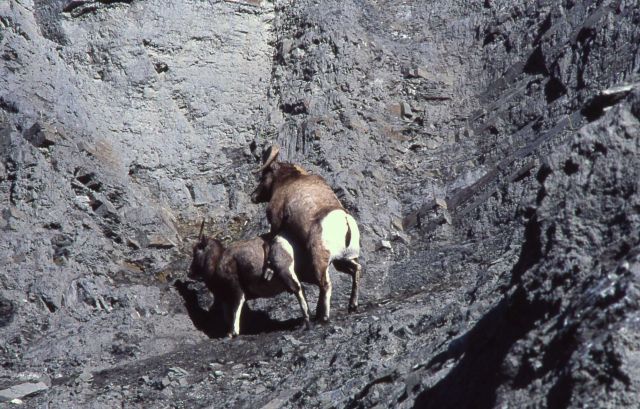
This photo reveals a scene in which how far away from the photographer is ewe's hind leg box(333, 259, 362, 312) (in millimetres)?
13297

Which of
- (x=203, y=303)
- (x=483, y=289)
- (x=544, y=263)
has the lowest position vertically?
(x=203, y=303)

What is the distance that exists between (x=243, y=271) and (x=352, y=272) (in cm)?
131

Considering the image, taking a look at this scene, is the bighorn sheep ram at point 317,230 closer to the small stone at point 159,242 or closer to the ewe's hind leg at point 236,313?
the ewe's hind leg at point 236,313

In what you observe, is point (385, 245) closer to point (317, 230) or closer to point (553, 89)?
point (317, 230)

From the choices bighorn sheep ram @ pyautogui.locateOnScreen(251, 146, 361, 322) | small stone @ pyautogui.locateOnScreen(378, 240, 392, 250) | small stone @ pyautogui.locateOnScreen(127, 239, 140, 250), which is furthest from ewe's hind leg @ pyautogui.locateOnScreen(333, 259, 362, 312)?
small stone @ pyautogui.locateOnScreen(127, 239, 140, 250)

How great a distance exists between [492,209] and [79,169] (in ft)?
17.1

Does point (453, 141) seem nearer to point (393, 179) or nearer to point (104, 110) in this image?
point (393, 179)

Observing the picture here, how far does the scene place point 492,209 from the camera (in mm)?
14586

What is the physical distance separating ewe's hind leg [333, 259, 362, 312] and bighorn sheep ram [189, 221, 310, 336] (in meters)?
0.50

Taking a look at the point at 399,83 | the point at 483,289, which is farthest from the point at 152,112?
the point at 483,289

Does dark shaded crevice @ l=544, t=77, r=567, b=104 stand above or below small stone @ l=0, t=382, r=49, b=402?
above

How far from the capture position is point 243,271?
14008 millimetres

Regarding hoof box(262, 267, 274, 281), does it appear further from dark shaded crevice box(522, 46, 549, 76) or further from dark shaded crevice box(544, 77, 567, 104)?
dark shaded crevice box(522, 46, 549, 76)

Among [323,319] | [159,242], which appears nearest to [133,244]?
[159,242]
